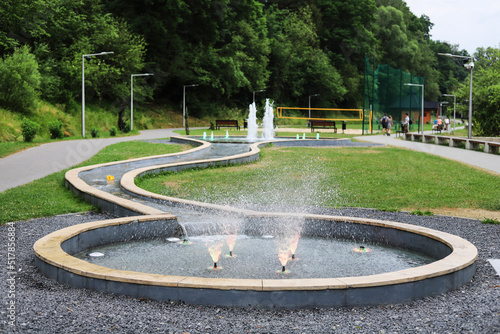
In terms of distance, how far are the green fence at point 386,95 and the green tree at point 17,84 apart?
22744mm

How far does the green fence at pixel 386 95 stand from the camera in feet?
137

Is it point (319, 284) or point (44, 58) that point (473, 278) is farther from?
point (44, 58)

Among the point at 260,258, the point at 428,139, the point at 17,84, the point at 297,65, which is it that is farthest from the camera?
the point at 297,65

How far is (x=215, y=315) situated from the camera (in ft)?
16.6

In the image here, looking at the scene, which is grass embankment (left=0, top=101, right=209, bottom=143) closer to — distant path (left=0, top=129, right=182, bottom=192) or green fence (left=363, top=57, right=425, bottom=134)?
distant path (left=0, top=129, right=182, bottom=192)

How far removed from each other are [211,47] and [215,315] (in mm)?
59240

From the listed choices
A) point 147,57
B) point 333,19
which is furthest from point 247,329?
point 333,19

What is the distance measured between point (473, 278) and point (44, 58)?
134 feet

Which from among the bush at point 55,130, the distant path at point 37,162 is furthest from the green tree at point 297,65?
the distant path at point 37,162

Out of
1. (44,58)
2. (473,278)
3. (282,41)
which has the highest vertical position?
(282,41)

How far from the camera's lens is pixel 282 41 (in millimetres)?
80250

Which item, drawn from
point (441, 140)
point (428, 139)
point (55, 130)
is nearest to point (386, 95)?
point (428, 139)

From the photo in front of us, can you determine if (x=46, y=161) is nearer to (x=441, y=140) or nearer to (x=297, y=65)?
(x=441, y=140)

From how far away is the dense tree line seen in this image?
41.7m
